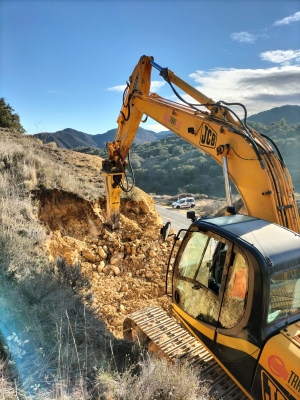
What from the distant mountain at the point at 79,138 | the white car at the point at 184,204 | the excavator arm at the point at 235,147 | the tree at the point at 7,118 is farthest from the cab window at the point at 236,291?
the distant mountain at the point at 79,138

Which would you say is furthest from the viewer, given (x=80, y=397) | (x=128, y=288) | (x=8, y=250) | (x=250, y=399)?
(x=128, y=288)

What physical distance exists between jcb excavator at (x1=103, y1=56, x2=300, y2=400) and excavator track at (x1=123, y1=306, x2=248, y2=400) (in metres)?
0.01

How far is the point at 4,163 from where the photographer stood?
7844 millimetres

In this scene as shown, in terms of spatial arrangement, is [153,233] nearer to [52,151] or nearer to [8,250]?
[8,250]

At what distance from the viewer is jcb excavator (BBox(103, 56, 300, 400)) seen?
93.5 inches

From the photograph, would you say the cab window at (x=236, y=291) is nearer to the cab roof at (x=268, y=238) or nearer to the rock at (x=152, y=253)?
the cab roof at (x=268, y=238)

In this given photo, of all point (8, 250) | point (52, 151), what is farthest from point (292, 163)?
point (8, 250)

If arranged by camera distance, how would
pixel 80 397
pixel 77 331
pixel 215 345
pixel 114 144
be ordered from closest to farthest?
pixel 80 397
pixel 215 345
pixel 77 331
pixel 114 144

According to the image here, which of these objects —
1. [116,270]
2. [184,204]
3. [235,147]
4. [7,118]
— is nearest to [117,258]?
[116,270]

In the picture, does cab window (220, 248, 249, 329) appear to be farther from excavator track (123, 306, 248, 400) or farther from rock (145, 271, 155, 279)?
rock (145, 271, 155, 279)

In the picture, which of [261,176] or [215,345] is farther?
[261,176]

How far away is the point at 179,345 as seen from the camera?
3381 millimetres

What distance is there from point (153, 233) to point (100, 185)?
2.57 metres

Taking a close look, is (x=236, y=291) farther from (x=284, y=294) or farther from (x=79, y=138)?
(x=79, y=138)
